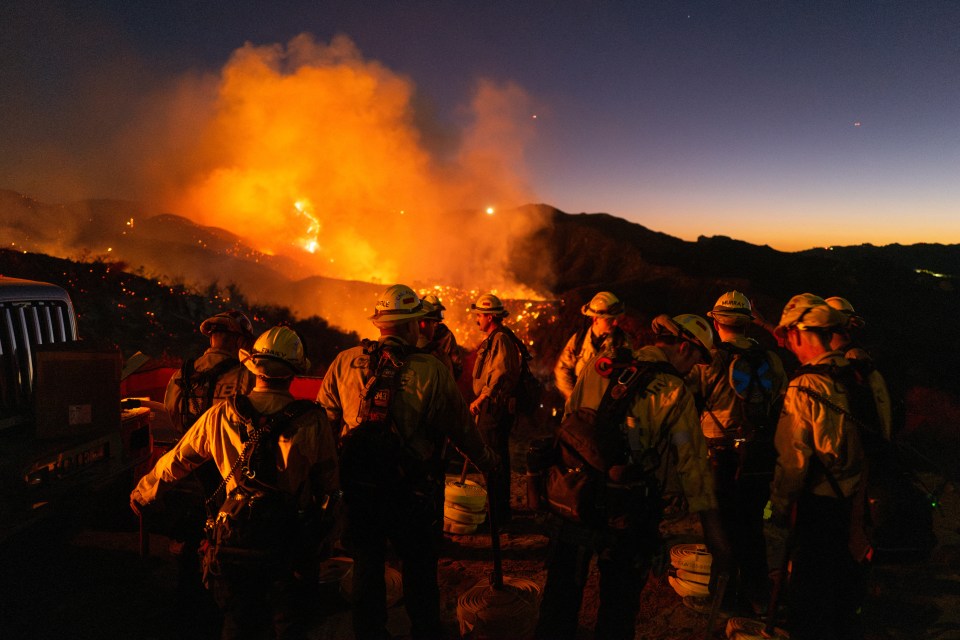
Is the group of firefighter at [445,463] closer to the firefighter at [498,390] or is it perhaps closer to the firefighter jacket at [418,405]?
the firefighter jacket at [418,405]

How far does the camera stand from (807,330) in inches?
130

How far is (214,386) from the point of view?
12.4 feet

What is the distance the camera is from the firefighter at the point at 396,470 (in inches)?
120

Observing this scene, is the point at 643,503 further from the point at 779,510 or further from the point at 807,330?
the point at 807,330

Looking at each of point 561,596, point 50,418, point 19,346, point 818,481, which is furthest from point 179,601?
point 818,481

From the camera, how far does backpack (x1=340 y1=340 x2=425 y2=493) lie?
9.93 feet

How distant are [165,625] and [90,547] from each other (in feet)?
5.70

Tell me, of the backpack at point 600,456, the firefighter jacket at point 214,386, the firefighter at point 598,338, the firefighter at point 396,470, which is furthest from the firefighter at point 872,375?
the firefighter jacket at point 214,386

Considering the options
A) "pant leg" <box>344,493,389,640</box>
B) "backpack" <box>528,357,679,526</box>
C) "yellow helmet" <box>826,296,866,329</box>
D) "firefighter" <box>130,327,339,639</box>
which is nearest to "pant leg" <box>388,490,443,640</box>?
"pant leg" <box>344,493,389,640</box>

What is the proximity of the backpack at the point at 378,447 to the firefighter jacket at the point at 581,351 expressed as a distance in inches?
100

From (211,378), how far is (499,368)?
270cm

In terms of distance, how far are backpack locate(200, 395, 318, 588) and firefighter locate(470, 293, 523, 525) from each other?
9.38 ft

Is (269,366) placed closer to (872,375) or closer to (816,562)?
(816,562)

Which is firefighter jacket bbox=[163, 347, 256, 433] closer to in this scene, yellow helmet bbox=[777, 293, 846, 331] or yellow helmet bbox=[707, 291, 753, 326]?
yellow helmet bbox=[707, 291, 753, 326]
